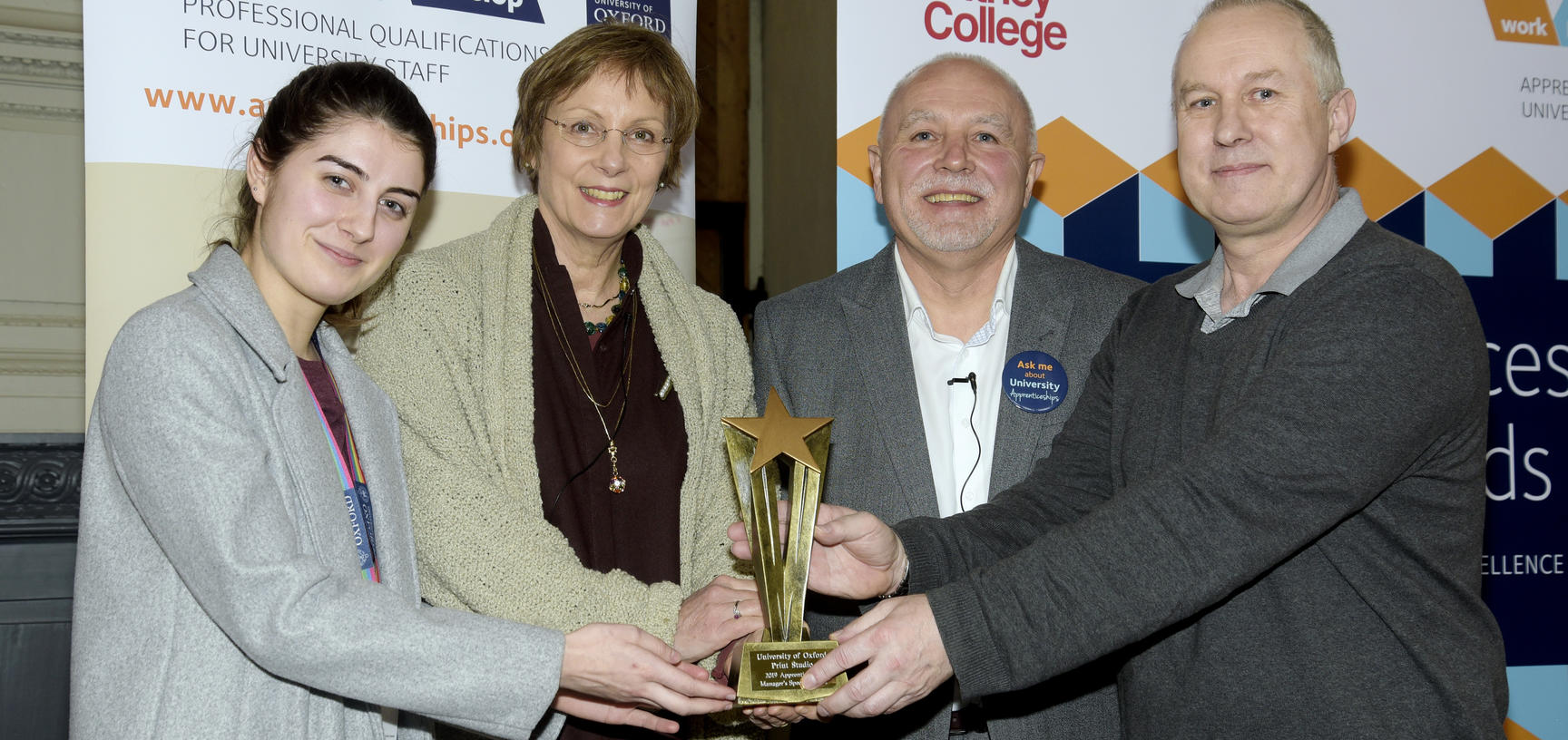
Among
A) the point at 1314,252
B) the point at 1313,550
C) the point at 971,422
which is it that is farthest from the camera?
the point at 971,422

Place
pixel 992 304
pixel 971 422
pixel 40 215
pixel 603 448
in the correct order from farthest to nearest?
pixel 40 215 → pixel 992 304 → pixel 971 422 → pixel 603 448

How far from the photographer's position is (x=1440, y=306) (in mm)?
1704

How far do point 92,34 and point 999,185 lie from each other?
2.33m

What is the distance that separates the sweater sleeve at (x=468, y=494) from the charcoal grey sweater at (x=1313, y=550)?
0.70 m

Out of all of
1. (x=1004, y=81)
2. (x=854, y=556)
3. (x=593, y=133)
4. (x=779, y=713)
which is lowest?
(x=779, y=713)

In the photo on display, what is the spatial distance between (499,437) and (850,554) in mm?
765

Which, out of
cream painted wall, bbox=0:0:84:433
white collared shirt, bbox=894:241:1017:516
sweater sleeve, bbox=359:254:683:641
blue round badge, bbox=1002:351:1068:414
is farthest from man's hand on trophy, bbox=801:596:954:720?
cream painted wall, bbox=0:0:84:433

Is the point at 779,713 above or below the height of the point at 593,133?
below

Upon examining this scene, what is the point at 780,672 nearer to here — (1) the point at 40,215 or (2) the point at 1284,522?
(2) the point at 1284,522

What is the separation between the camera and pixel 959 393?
2.68m

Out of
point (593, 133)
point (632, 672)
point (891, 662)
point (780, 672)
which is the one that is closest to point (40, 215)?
point (593, 133)

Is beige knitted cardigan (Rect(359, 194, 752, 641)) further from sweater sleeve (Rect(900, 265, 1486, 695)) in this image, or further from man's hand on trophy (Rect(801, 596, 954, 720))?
sweater sleeve (Rect(900, 265, 1486, 695))

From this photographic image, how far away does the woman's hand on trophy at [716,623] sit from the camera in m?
2.16

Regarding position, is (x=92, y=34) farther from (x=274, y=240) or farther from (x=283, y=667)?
(x=283, y=667)
